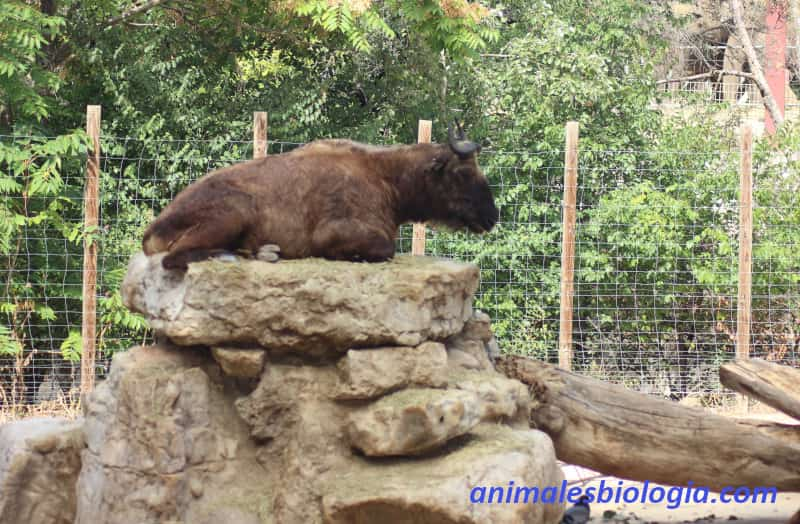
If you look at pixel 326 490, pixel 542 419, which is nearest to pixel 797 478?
pixel 542 419

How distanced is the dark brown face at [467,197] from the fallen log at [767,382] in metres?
1.83

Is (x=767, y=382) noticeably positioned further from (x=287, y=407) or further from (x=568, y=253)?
(x=568, y=253)

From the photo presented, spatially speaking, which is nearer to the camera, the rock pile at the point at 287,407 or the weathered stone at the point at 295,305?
the rock pile at the point at 287,407

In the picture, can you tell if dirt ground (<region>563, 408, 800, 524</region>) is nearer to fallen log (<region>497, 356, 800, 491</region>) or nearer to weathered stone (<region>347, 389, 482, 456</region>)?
fallen log (<region>497, 356, 800, 491</region>)

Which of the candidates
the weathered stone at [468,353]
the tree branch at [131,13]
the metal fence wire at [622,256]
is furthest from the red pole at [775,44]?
the weathered stone at [468,353]

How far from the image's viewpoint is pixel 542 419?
19.6ft

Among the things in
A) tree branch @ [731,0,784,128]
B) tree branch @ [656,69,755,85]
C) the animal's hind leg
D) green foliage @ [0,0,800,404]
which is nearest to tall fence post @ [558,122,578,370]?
green foliage @ [0,0,800,404]

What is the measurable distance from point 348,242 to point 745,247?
529cm

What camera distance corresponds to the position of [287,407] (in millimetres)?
5258

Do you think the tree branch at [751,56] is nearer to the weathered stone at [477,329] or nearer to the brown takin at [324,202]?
the brown takin at [324,202]

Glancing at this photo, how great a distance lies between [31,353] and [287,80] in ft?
14.1

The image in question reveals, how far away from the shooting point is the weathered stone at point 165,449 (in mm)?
5074

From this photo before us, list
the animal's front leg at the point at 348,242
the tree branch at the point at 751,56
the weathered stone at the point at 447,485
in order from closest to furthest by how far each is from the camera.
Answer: the weathered stone at the point at 447,485 < the animal's front leg at the point at 348,242 < the tree branch at the point at 751,56

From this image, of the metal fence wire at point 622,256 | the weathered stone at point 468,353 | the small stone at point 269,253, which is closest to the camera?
the small stone at point 269,253
